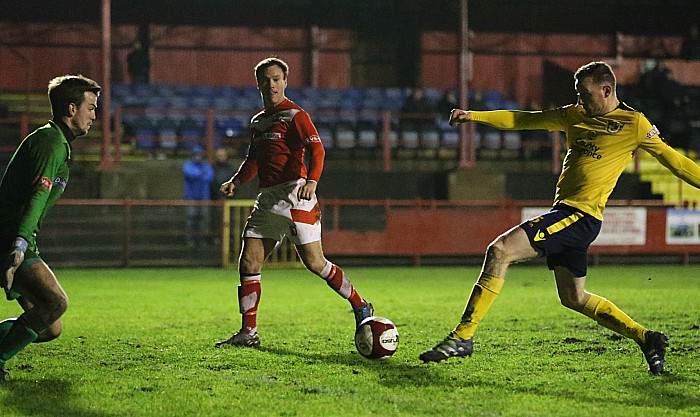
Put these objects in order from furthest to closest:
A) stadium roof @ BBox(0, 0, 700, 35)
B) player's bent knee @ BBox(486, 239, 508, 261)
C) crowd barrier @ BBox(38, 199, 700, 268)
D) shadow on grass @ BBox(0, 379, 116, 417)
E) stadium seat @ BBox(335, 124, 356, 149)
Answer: stadium roof @ BBox(0, 0, 700, 35) < stadium seat @ BBox(335, 124, 356, 149) < crowd barrier @ BBox(38, 199, 700, 268) < player's bent knee @ BBox(486, 239, 508, 261) < shadow on grass @ BBox(0, 379, 116, 417)

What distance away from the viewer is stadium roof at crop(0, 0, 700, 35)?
93.7 ft

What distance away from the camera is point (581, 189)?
255 inches

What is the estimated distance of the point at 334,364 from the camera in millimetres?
6898

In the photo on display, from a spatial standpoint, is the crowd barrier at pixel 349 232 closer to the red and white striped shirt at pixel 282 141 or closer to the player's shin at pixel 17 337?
the red and white striped shirt at pixel 282 141

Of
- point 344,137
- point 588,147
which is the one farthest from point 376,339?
point 344,137

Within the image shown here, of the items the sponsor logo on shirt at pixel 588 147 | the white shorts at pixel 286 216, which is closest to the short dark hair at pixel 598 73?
the sponsor logo on shirt at pixel 588 147

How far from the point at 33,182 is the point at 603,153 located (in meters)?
3.51

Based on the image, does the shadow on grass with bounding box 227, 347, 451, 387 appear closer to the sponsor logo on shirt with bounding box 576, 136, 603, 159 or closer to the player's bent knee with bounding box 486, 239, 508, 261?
the player's bent knee with bounding box 486, 239, 508, 261

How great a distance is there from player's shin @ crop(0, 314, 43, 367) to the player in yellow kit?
7.80 ft

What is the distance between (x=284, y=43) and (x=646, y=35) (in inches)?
459

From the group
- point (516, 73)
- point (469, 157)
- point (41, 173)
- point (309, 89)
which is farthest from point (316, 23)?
point (41, 173)

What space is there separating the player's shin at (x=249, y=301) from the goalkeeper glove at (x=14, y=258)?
8.55 feet

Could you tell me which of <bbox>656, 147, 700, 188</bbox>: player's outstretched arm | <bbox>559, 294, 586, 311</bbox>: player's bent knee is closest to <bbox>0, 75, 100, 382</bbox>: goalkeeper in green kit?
<bbox>559, 294, 586, 311</bbox>: player's bent knee

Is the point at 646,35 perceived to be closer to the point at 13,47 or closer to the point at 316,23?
the point at 316,23
